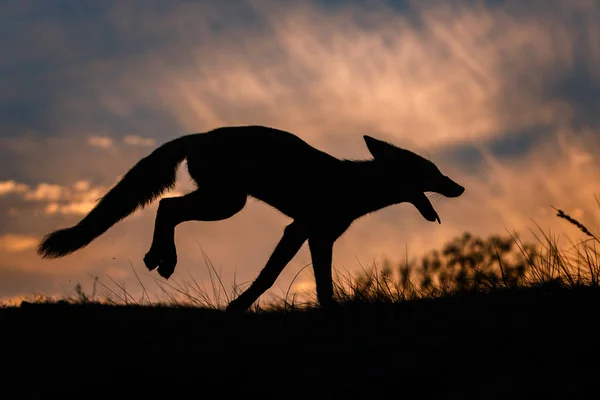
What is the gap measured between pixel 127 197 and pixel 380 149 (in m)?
2.33

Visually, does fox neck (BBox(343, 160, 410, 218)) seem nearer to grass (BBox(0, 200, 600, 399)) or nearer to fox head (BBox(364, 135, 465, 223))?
fox head (BBox(364, 135, 465, 223))

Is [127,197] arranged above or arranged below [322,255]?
above

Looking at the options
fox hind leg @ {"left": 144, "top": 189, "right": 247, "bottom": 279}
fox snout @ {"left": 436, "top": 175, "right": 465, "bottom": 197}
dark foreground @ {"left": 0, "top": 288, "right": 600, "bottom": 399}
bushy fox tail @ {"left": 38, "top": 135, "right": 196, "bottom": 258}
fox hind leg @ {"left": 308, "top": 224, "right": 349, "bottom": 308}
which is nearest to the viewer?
dark foreground @ {"left": 0, "top": 288, "right": 600, "bottom": 399}

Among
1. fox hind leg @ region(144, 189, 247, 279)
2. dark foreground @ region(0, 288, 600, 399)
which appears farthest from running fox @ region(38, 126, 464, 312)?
dark foreground @ region(0, 288, 600, 399)

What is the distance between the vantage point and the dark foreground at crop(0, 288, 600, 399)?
3404 mm

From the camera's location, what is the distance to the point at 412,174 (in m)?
6.48

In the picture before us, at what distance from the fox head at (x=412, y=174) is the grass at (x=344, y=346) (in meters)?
1.22

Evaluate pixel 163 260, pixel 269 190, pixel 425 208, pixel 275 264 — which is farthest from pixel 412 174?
pixel 163 260

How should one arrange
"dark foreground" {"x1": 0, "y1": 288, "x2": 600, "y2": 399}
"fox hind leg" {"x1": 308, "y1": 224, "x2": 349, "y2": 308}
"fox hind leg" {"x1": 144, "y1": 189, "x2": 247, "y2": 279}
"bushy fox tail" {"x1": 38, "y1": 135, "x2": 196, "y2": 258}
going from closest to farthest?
"dark foreground" {"x1": 0, "y1": 288, "x2": 600, "y2": 399} → "fox hind leg" {"x1": 144, "y1": 189, "x2": 247, "y2": 279} → "fox hind leg" {"x1": 308, "y1": 224, "x2": 349, "y2": 308} → "bushy fox tail" {"x1": 38, "y1": 135, "x2": 196, "y2": 258}

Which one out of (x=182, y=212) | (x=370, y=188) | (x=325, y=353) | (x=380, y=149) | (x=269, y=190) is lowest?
(x=325, y=353)

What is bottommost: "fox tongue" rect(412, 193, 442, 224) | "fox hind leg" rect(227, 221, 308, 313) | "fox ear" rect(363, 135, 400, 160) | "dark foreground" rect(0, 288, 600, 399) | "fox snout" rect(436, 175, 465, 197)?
"dark foreground" rect(0, 288, 600, 399)

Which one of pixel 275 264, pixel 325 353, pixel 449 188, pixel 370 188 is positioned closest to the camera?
pixel 325 353

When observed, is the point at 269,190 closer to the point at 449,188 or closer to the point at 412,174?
the point at 412,174

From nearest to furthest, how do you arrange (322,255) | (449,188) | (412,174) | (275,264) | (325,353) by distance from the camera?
(325,353), (275,264), (322,255), (412,174), (449,188)
